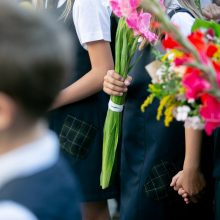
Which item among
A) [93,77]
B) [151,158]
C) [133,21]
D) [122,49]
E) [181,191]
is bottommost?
[181,191]

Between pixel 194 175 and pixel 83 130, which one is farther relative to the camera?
pixel 83 130

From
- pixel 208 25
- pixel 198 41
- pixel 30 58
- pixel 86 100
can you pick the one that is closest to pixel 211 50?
pixel 198 41

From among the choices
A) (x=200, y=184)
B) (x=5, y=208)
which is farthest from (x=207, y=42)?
(x=200, y=184)

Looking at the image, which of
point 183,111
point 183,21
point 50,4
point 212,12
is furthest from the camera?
point 212,12

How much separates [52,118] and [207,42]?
1367 millimetres

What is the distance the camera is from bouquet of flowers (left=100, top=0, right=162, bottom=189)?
7.21ft

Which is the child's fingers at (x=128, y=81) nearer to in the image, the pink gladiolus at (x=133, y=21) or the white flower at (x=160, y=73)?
the pink gladiolus at (x=133, y=21)

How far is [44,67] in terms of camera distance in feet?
3.93

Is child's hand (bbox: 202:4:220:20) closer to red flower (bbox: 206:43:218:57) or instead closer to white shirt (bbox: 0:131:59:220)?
red flower (bbox: 206:43:218:57)

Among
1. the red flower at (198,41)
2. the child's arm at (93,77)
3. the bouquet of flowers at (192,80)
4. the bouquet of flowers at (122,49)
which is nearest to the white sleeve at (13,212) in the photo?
the bouquet of flowers at (192,80)

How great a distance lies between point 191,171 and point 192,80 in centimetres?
86

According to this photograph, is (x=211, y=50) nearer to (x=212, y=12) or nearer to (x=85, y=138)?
(x=85, y=138)

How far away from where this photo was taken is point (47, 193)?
50.9 inches

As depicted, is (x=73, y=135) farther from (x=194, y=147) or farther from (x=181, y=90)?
(x=181, y=90)
